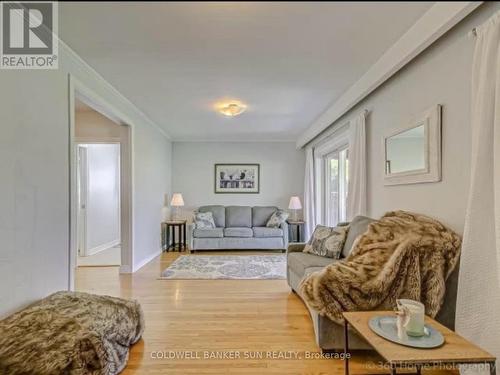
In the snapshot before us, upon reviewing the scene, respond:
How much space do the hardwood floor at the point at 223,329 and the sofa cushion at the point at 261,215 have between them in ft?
8.51

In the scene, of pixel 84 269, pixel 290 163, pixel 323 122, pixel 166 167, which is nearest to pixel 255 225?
pixel 290 163

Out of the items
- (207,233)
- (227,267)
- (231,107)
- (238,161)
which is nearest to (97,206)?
(207,233)

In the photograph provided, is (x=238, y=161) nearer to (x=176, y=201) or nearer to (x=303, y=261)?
(x=176, y=201)

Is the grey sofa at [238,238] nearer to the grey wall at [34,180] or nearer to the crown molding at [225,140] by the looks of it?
the crown molding at [225,140]

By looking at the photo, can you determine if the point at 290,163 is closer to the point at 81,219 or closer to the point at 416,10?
the point at 81,219

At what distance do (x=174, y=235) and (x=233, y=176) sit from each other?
5.89 feet

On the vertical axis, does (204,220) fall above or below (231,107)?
below

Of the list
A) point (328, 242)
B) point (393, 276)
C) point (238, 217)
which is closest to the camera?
point (393, 276)

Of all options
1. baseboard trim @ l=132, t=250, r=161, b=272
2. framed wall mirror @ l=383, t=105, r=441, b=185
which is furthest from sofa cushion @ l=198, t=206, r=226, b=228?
framed wall mirror @ l=383, t=105, r=441, b=185

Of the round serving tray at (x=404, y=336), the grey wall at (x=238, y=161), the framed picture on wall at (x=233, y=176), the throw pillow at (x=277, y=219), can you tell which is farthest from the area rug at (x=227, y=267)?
the round serving tray at (x=404, y=336)

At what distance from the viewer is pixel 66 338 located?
5.41 feet

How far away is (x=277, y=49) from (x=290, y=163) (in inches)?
185

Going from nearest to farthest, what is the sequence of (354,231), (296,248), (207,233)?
(354,231)
(296,248)
(207,233)

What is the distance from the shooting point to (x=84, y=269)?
4.57 metres
